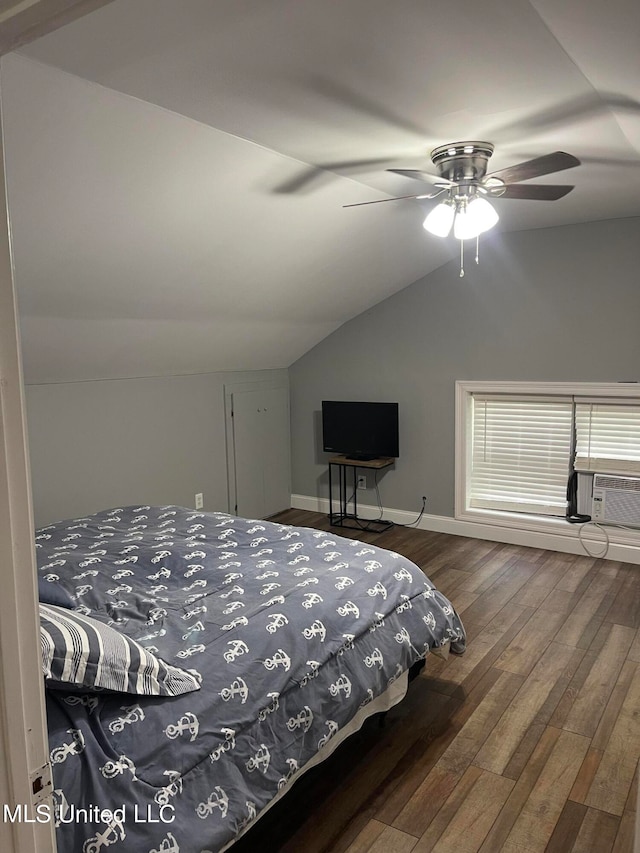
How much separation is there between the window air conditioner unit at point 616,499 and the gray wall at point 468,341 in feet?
2.50

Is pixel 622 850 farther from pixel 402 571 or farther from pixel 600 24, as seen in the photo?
pixel 600 24

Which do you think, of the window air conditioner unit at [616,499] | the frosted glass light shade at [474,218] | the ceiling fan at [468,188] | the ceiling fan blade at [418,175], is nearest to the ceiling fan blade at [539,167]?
the ceiling fan at [468,188]

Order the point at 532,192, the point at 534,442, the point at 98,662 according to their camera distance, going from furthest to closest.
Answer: the point at 534,442, the point at 532,192, the point at 98,662

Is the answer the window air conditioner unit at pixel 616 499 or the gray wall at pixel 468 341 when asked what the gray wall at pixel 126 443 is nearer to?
the gray wall at pixel 468 341

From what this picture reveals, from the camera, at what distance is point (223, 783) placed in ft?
6.12

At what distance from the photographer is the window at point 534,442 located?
4801mm

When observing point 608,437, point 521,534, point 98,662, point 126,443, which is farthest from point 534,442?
point 98,662

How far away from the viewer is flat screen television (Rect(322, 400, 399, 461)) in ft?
18.1

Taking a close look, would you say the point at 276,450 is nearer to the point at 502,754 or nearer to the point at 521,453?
the point at 521,453

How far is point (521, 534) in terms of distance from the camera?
514 cm

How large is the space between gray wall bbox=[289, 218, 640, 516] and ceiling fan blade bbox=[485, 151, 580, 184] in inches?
87.9

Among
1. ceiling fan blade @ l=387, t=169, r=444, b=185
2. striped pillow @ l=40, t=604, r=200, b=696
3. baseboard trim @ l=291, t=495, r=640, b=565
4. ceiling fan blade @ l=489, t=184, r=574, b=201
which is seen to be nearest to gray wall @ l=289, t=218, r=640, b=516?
baseboard trim @ l=291, t=495, r=640, b=565

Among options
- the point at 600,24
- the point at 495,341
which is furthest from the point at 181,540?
the point at 495,341

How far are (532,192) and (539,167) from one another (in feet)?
1.28
